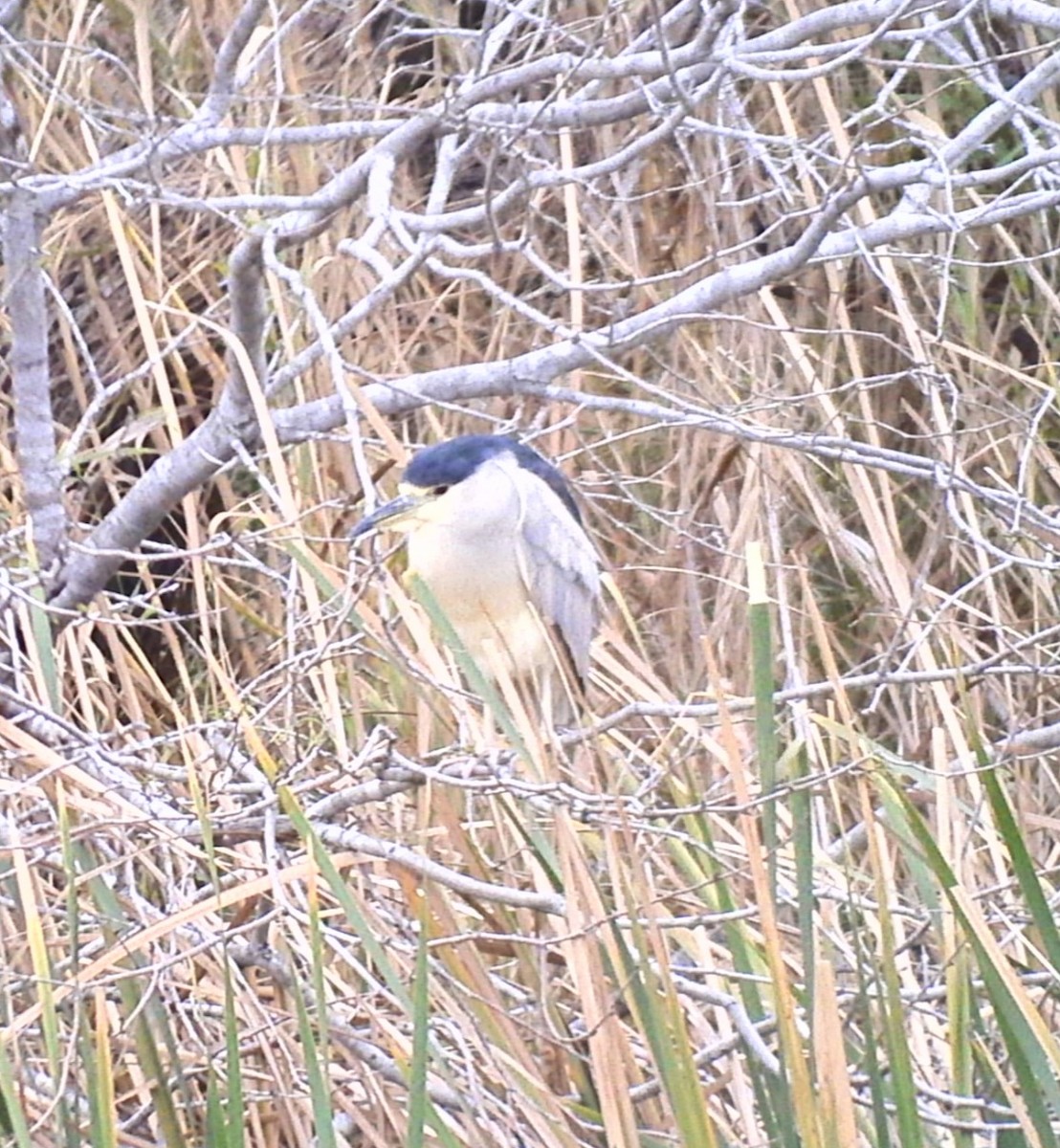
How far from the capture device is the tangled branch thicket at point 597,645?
4.42ft

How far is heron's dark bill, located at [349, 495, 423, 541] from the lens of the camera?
1823 mm

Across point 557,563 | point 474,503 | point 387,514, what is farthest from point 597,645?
point 387,514

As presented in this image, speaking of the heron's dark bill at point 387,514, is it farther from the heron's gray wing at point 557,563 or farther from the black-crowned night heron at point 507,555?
→ the heron's gray wing at point 557,563

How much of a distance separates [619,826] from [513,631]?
2.92 feet

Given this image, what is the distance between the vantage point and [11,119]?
2.07 metres

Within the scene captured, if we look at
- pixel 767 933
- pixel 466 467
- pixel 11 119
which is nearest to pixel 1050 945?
pixel 767 933

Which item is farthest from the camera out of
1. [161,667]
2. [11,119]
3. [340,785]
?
[161,667]

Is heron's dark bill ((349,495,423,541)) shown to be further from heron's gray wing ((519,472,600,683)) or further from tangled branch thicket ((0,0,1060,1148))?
heron's gray wing ((519,472,600,683))

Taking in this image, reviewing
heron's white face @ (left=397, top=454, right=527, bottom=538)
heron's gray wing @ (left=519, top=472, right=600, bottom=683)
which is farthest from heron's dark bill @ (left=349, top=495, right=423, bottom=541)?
heron's gray wing @ (left=519, top=472, right=600, bottom=683)

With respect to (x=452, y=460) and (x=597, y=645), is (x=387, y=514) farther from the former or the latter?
(x=597, y=645)

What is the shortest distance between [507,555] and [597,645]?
0.52ft

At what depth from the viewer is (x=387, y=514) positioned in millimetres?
1896

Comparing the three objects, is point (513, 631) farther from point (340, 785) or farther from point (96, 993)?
point (96, 993)

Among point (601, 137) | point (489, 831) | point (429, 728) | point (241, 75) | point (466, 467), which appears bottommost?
point (489, 831)
